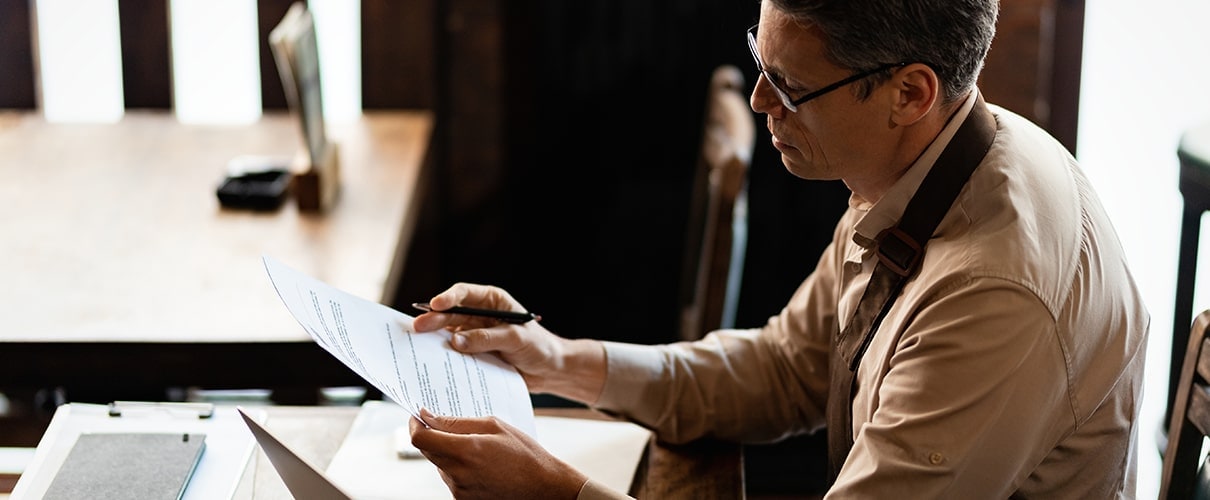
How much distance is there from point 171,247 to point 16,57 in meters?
1.22

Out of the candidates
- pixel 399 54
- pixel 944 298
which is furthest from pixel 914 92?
pixel 399 54

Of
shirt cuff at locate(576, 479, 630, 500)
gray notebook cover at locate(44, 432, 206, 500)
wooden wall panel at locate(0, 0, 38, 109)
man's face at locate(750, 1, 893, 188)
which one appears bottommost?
gray notebook cover at locate(44, 432, 206, 500)

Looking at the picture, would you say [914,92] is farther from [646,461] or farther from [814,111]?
[646,461]

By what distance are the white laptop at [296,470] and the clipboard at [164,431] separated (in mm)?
141

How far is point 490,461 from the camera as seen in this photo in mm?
1190

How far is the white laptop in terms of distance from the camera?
1.06 metres

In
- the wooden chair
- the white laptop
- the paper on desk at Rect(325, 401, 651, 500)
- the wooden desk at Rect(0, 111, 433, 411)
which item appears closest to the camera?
the white laptop

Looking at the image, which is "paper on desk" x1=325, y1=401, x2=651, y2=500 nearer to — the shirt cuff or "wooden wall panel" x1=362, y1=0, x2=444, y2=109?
the shirt cuff

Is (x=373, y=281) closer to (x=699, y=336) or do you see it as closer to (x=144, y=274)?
(x=144, y=274)

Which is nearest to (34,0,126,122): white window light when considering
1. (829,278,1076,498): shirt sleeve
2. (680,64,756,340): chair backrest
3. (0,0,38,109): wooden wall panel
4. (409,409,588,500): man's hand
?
(0,0,38,109): wooden wall panel

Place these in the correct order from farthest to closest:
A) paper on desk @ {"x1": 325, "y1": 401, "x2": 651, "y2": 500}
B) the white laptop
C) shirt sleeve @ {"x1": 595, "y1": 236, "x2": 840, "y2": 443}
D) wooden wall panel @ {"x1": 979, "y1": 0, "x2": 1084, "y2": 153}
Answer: wooden wall panel @ {"x1": 979, "y1": 0, "x2": 1084, "y2": 153}, shirt sleeve @ {"x1": 595, "y1": 236, "x2": 840, "y2": 443}, paper on desk @ {"x1": 325, "y1": 401, "x2": 651, "y2": 500}, the white laptop

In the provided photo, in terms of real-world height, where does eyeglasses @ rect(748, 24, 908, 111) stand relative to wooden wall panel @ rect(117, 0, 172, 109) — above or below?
above

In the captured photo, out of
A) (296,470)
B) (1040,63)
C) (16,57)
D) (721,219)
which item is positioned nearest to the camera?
(296,470)

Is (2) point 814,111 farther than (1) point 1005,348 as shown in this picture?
Yes
